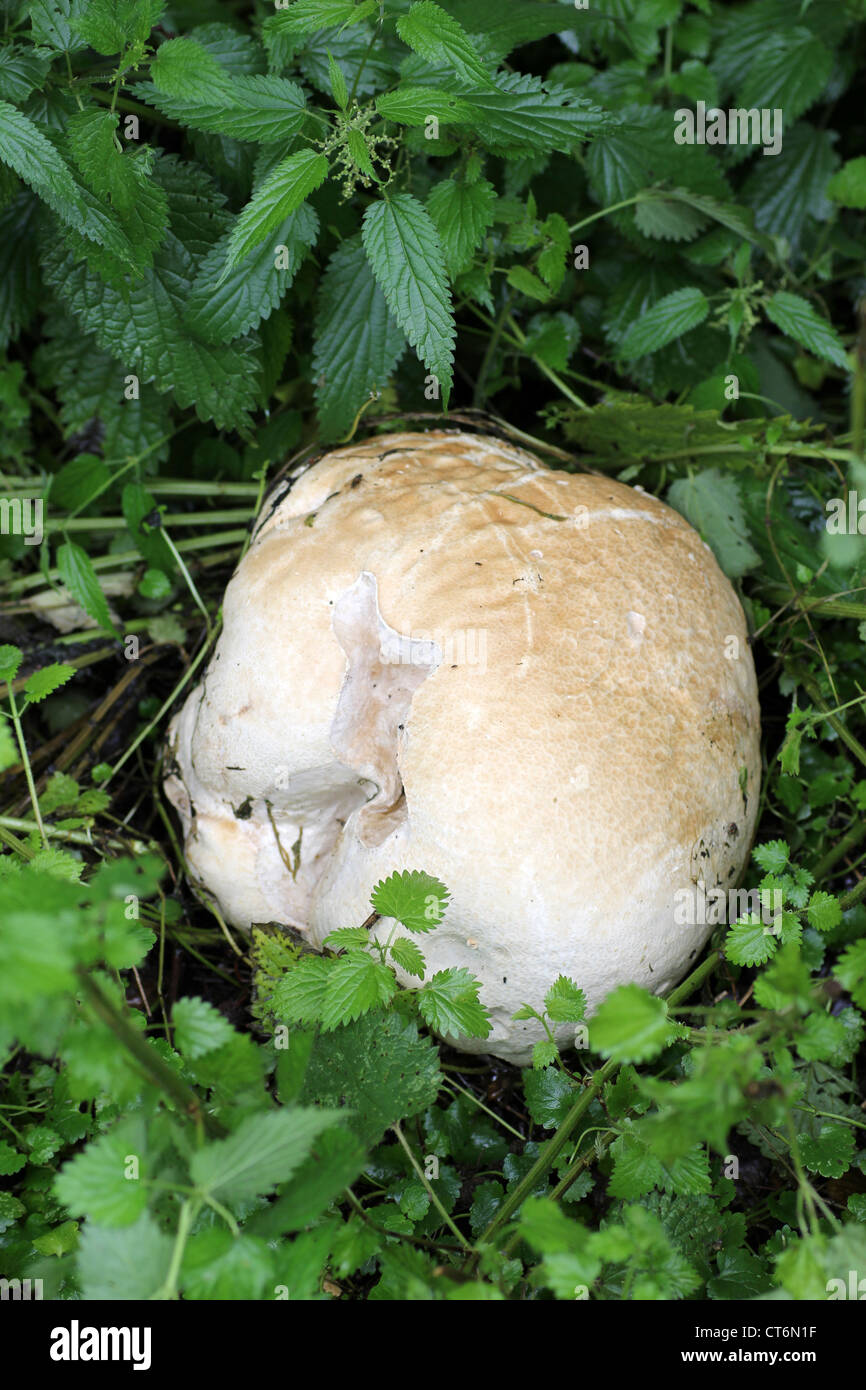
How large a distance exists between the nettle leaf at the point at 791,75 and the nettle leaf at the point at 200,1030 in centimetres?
319

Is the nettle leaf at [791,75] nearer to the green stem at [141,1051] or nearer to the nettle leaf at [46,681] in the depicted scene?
the nettle leaf at [46,681]

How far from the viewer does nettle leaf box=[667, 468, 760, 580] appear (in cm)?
278

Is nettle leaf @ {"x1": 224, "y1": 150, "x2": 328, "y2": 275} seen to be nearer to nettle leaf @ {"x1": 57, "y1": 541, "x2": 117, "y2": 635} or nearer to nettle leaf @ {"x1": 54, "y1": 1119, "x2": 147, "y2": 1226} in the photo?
nettle leaf @ {"x1": 57, "y1": 541, "x2": 117, "y2": 635}

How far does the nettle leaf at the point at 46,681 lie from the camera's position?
227 cm

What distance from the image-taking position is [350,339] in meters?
2.67

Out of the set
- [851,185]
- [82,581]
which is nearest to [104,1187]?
[82,581]

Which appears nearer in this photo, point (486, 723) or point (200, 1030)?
point (200, 1030)

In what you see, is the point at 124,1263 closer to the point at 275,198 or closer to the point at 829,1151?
the point at 829,1151

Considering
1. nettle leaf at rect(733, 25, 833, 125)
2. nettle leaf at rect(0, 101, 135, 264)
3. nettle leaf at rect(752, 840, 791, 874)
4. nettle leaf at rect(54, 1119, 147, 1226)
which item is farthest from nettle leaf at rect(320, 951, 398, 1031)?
nettle leaf at rect(733, 25, 833, 125)

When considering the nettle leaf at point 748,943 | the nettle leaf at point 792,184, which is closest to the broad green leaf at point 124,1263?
the nettle leaf at point 748,943

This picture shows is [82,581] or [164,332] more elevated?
[164,332]

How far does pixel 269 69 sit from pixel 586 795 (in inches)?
74.5

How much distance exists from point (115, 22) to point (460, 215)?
2.77 ft

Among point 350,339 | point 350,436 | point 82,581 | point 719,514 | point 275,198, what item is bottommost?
point 82,581
